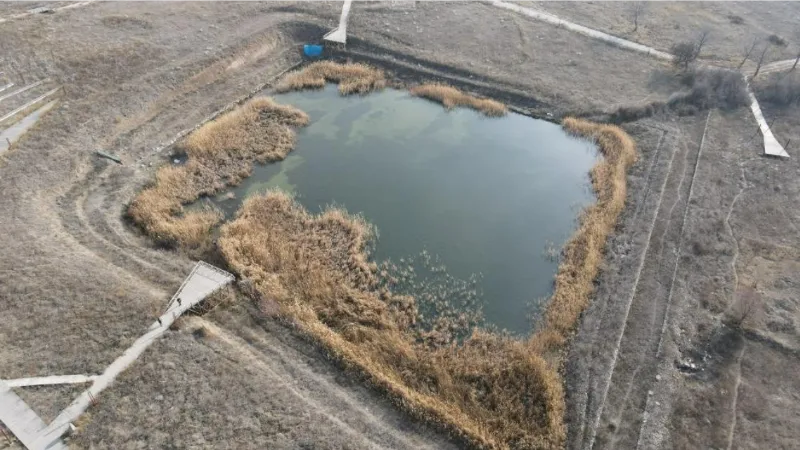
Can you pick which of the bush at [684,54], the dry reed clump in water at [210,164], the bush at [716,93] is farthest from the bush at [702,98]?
the dry reed clump in water at [210,164]

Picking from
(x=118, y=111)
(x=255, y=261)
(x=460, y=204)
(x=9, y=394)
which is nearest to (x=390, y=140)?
(x=460, y=204)

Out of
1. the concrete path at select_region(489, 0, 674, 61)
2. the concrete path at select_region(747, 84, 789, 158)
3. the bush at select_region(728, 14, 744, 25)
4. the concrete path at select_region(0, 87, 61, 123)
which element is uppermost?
the bush at select_region(728, 14, 744, 25)

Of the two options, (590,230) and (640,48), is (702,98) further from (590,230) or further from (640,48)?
(590,230)

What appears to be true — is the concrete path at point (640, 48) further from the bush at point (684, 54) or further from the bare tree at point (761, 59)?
the bush at point (684, 54)

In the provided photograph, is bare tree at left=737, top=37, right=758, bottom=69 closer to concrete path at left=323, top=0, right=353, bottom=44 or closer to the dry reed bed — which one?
the dry reed bed

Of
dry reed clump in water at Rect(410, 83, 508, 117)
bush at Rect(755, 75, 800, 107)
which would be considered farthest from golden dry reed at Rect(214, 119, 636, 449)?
bush at Rect(755, 75, 800, 107)

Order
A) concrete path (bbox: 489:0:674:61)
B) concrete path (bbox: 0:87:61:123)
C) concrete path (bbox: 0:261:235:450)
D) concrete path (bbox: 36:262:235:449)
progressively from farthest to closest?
concrete path (bbox: 489:0:674:61) < concrete path (bbox: 0:87:61:123) < concrete path (bbox: 36:262:235:449) < concrete path (bbox: 0:261:235:450)
